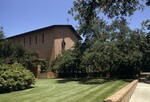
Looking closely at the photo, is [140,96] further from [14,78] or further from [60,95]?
[14,78]

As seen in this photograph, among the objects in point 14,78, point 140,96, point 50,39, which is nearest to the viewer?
point 140,96

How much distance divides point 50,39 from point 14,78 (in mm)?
29158

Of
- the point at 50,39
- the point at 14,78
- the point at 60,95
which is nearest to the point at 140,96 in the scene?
the point at 60,95

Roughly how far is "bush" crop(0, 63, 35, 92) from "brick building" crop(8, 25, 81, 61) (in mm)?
26089

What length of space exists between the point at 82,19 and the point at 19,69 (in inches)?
544

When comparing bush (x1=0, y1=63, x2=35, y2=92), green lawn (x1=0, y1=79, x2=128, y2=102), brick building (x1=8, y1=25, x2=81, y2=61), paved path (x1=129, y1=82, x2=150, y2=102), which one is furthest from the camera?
brick building (x1=8, y1=25, x2=81, y2=61)

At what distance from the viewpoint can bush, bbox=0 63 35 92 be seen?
26422 millimetres

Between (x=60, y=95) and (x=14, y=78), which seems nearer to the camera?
(x=60, y=95)

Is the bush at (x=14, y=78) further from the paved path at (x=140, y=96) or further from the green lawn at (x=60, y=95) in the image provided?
the paved path at (x=140, y=96)

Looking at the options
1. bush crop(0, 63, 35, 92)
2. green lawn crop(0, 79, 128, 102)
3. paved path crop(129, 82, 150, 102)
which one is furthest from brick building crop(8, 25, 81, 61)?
paved path crop(129, 82, 150, 102)

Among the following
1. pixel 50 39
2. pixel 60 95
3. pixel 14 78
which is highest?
pixel 50 39

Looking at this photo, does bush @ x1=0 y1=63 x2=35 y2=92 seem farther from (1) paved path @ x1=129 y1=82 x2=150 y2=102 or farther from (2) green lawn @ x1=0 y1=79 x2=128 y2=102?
(1) paved path @ x1=129 y1=82 x2=150 y2=102

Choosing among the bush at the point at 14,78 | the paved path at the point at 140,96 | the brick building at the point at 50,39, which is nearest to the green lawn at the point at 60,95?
the bush at the point at 14,78

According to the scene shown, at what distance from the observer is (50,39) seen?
56125mm
